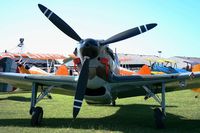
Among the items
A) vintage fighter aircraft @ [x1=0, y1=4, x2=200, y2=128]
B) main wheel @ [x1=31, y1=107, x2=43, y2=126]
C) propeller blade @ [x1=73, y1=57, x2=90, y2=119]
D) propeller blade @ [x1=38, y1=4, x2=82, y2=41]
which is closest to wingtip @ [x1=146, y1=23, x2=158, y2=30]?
vintage fighter aircraft @ [x1=0, y1=4, x2=200, y2=128]

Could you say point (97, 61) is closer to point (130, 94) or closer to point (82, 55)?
point (82, 55)

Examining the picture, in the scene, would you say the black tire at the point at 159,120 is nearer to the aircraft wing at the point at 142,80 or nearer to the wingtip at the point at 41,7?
the aircraft wing at the point at 142,80

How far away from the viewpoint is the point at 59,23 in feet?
31.2

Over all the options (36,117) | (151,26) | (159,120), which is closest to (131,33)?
(151,26)

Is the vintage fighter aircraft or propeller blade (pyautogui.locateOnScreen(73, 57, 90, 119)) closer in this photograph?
propeller blade (pyautogui.locateOnScreen(73, 57, 90, 119))

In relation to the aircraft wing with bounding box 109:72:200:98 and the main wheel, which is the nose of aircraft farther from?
the main wheel

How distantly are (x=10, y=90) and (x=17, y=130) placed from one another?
32.7 ft

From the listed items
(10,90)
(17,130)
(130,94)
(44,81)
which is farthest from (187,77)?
(10,90)

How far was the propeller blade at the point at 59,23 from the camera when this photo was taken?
9273mm

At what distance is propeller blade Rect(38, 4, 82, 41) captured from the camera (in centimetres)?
927

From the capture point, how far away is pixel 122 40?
30.7ft

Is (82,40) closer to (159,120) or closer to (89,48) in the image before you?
(89,48)

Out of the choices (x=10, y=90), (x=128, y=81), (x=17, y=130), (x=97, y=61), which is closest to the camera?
(x=17, y=130)

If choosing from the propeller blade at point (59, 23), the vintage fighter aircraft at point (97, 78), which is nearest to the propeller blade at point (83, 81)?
the vintage fighter aircraft at point (97, 78)
